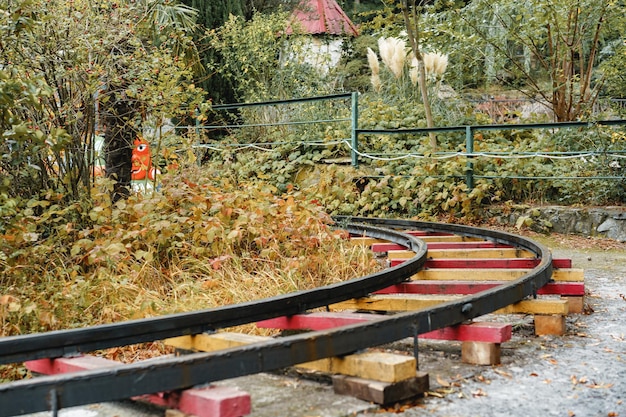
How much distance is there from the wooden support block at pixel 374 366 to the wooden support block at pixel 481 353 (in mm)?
568

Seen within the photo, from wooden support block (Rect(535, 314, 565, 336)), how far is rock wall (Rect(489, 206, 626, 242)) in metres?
4.60

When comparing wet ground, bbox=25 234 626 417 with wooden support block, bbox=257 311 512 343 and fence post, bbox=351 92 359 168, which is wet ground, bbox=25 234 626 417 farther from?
fence post, bbox=351 92 359 168

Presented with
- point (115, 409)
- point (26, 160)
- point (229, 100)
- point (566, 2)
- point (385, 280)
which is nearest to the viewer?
point (115, 409)

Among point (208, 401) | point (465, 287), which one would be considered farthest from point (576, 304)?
point (208, 401)

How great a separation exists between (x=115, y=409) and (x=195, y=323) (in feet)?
1.94

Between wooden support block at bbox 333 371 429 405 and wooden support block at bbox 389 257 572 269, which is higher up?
wooden support block at bbox 333 371 429 405

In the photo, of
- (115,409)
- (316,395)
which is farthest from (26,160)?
(316,395)

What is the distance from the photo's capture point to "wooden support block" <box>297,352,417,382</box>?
106 inches

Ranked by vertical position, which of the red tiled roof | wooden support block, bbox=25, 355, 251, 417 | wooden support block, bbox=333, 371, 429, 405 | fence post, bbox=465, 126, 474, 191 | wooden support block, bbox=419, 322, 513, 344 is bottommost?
wooden support block, bbox=333, 371, 429, 405

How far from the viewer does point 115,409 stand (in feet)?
9.04

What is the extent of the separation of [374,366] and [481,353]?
720 millimetres

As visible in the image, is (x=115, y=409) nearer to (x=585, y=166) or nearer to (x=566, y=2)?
(x=585, y=166)

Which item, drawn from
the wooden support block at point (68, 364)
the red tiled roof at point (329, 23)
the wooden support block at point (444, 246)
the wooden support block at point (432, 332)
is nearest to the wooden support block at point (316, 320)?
the wooden support block at point (432, 332)

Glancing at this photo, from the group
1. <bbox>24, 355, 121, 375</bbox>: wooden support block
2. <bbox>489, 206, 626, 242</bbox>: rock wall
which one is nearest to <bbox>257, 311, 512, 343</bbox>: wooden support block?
<bbox>24, 355, 121, 375</bbox>: wooden support block
